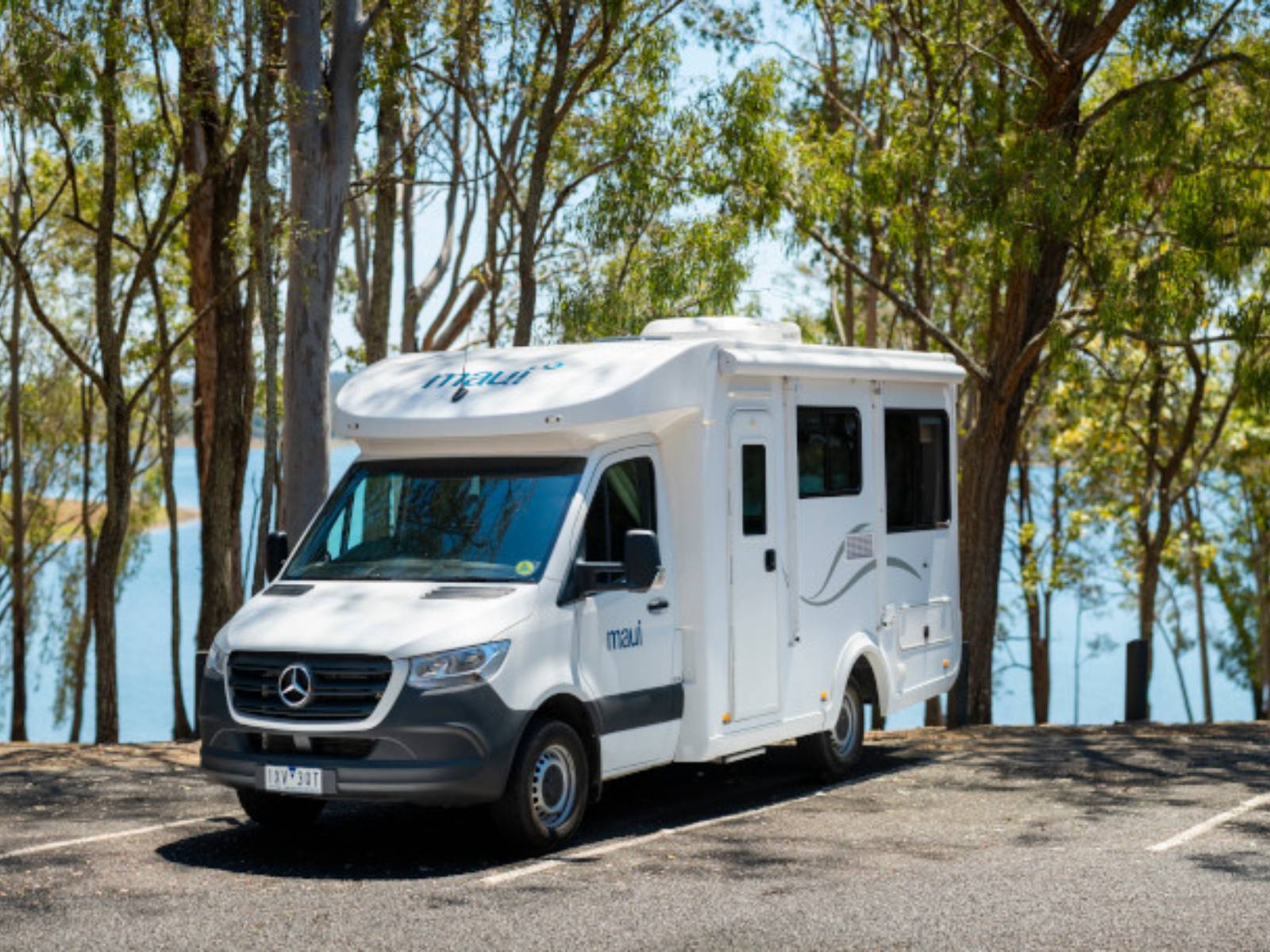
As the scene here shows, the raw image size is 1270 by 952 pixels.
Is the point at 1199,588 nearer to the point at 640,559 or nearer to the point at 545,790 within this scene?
the point at 640,559

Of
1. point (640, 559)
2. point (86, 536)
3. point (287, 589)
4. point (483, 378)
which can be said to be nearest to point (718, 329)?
point (483, 378)

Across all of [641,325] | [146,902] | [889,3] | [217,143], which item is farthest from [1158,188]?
[146,902]

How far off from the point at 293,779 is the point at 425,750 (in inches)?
→ 27.1

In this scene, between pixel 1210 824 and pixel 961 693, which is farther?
pixel 961 693

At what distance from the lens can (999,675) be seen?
45.5 m

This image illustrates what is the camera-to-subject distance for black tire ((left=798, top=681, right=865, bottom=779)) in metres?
11.7

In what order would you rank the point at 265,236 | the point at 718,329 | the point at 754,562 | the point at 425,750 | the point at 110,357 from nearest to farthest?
the point at 425,750 < the point at 754,562 < the point at 718,329 < the point at 265,236 < the point at 110,357

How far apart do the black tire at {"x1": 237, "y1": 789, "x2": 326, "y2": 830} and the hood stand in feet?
3.16

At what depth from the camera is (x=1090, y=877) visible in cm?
859

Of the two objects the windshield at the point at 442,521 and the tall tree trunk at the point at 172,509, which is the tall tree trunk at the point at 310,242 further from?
the tall tree trunk at the point at 172,509

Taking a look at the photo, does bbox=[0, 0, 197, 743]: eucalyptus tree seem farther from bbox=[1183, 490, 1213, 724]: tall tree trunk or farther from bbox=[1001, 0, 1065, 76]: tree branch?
bbox=[1183, 490, 1213, 724]: tall tree trunk

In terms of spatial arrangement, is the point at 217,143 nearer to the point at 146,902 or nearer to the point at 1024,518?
the point at 146,902

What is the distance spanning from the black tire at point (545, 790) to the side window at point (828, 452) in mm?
2614

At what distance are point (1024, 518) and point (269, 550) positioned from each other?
28.3 metres
